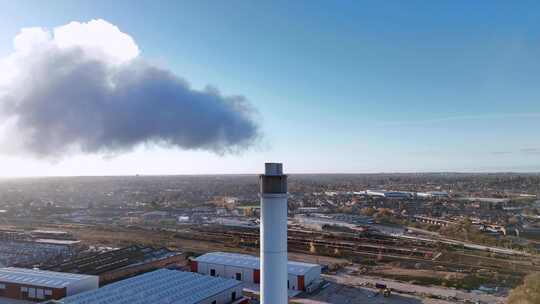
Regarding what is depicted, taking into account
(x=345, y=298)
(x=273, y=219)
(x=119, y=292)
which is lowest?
(x=345, y=298)

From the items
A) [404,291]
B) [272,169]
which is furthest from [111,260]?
[272,169]

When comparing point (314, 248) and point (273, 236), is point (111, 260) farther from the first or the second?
point (273, 236)

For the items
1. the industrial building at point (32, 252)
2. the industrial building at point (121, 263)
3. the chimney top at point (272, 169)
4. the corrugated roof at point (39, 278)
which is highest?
the chimney top at point (272, 169)

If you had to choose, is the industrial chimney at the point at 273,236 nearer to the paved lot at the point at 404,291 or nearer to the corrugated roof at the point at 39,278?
the paved lot at the point at 404,291

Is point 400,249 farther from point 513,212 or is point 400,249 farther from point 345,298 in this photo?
point 513,212

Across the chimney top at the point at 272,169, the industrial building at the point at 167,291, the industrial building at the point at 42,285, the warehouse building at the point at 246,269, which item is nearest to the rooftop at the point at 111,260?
the industrial building at the point at 42,285

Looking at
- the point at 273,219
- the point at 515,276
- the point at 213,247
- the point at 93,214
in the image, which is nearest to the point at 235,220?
the point at 213,247

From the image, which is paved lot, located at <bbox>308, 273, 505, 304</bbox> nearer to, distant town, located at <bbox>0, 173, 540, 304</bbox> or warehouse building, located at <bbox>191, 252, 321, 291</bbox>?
distant town, located at <bbox>0, 173, 540, 304</bbox>

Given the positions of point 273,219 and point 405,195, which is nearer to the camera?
point 273,219
